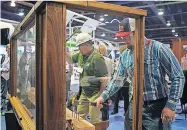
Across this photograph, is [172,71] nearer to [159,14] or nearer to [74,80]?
[74,80]

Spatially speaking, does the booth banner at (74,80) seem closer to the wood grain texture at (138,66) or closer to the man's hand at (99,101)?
the man's hand at (99,101)

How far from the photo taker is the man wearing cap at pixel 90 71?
7.89 ft

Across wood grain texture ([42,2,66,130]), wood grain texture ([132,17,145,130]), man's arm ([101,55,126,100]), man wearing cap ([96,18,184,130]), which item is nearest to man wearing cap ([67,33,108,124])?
man's arm ([101,55,126,100])

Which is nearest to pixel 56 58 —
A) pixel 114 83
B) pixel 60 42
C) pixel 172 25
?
pixel 60 42

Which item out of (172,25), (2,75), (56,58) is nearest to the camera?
(56,58)

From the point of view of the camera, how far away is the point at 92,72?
2.74 meters

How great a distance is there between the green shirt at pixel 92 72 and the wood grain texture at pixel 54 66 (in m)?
1.20

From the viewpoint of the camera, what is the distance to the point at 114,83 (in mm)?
2254

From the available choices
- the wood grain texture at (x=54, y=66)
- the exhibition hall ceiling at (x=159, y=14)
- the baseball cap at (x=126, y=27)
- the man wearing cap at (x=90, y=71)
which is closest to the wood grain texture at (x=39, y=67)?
the wood grain texture at (x=54, y=66)

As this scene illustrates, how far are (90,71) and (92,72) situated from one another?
0.03 metres

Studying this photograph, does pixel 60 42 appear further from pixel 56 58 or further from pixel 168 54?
pixel 168 54

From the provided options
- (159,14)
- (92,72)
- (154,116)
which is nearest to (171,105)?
(154,116)

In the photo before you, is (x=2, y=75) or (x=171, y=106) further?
(x=2, y=75)

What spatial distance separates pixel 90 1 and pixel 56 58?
36cm
